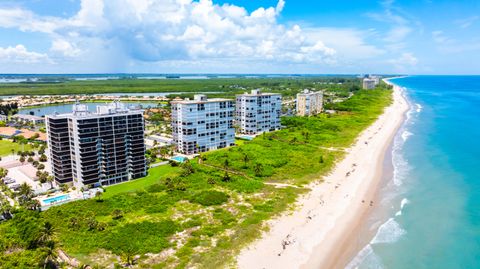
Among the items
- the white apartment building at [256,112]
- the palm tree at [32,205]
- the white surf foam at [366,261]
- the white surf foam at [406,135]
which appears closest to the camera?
the white surf foam at [366,261]

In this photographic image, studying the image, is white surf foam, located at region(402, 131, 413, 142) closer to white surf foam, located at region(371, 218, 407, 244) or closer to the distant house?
white surf foam, located at region(371, 218, 407, 244)

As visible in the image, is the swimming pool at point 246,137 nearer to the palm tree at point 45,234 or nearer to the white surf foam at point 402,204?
the white surf foam at point 402,204

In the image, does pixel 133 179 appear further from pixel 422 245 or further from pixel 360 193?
pixel 422 245

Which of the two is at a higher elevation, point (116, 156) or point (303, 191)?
point (116, 156)

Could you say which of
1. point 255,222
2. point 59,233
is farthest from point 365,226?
point 59,233

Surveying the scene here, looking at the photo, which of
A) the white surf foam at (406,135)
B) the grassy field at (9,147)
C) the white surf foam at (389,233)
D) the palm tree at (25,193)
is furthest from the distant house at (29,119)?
the white surf foam at (406,135)
